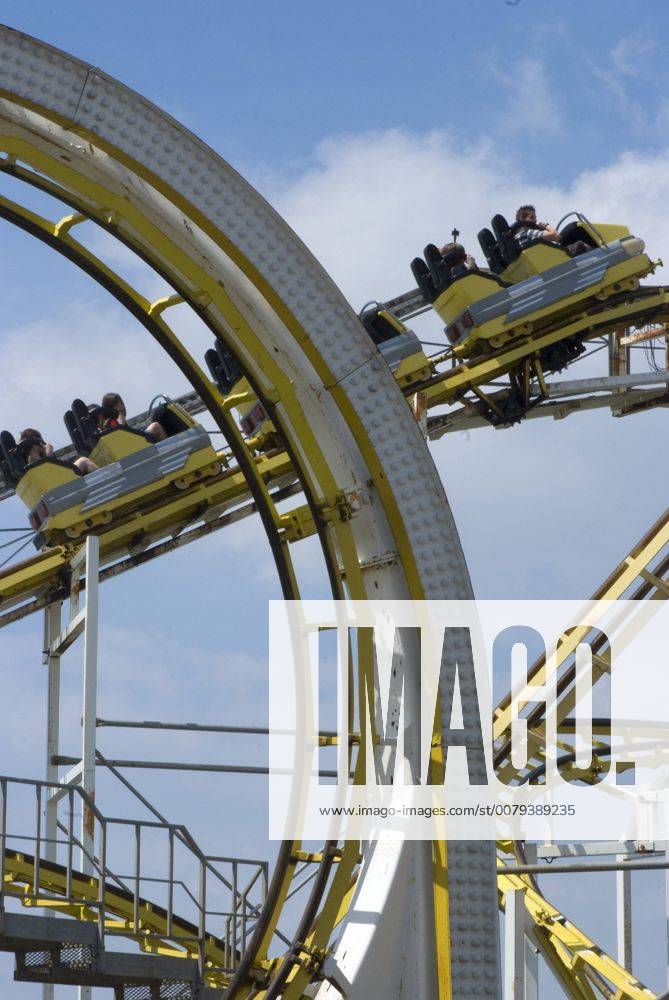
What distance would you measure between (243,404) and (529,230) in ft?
11.4

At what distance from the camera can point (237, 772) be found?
48.8ft

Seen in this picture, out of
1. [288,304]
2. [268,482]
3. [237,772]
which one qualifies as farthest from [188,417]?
[288,304]

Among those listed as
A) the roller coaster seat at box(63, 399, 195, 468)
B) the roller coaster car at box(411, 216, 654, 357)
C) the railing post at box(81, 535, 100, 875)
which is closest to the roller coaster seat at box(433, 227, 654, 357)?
the roller coaster car at box(411, 216, 654, 357)

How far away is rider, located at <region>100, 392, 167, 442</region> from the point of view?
15639 mm

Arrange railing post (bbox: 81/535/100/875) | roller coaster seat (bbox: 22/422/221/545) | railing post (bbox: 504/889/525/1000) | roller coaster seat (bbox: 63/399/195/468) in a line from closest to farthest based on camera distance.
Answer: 1. railing post (bbox: 81/535/100/875)
2. railing post (bbox: 504/889/525/1000)
3. roller coaster seat (bbox: 22/422/221/545)
4. roller coaster seat (bbox: 63/399/195/468)

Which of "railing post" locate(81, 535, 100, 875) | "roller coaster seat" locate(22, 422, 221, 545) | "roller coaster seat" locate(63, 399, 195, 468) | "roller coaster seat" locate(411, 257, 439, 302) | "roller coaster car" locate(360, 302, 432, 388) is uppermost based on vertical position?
"roller coaster seat" locate(411, 257, 439, 302)

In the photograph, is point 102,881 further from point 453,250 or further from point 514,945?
point 453,250

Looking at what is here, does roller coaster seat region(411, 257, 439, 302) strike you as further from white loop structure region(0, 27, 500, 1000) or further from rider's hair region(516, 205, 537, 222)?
white loop structure region(0, 27, 500, 1000)

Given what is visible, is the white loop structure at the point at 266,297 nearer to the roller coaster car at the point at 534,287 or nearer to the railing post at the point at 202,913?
the railing post at the point at 202,913

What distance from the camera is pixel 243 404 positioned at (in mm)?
15891

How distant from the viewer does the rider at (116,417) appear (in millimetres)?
15639

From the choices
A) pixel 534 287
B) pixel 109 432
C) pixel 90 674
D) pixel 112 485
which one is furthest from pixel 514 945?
pixel 534 287

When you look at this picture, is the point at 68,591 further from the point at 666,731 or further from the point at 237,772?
the point at 666,731

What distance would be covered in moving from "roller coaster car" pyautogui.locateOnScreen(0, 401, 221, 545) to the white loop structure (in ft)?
23.6
